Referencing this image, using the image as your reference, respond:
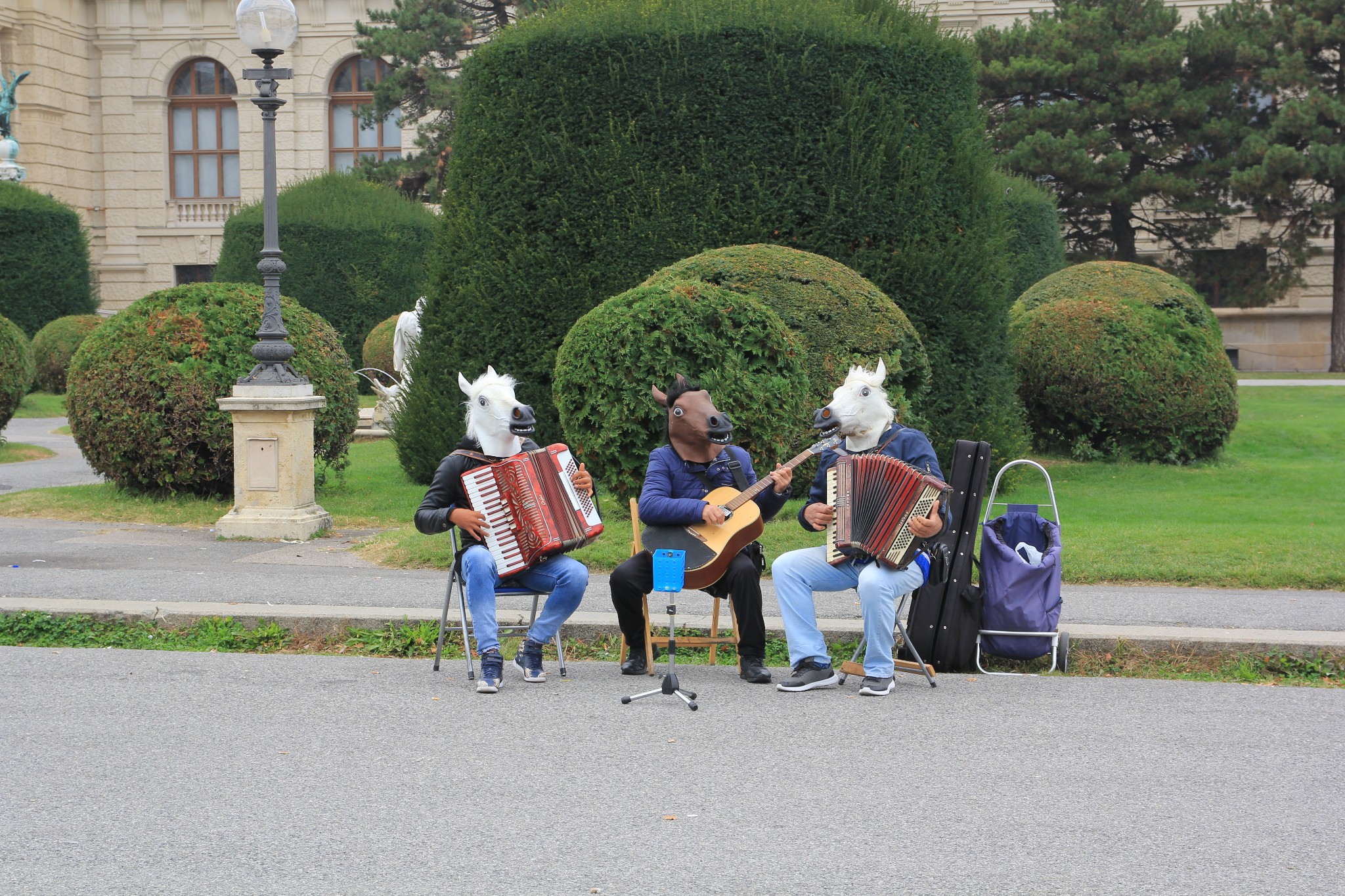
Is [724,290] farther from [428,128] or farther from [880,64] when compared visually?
[428,128]

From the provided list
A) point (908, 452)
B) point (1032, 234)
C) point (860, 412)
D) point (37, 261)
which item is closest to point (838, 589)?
point (908, 452)

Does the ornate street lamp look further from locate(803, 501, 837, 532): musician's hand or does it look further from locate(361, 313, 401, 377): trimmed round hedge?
locate(361, 313, 401, 377): trimmed round hedge

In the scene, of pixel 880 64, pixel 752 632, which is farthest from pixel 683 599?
pixel 880 64

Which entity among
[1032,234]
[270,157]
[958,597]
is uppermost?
[1032,234]

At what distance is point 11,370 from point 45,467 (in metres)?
1.96

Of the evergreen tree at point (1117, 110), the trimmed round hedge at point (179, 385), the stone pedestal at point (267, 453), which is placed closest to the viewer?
the stone pedestal at point (267, 453)

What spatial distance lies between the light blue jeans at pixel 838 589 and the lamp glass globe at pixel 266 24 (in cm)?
746

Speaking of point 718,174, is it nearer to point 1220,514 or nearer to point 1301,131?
point 1220,514

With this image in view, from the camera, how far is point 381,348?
2531 cm

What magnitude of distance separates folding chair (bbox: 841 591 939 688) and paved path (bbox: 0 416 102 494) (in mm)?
10616

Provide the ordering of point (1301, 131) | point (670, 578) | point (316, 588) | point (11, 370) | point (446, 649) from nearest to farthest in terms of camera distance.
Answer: point (670, 578)
point (446, 649)
point (316, 588)
point (11, 370)
point (1301, 131)

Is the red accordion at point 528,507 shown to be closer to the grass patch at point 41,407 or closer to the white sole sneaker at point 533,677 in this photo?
the white sole sneaker at point 533,677

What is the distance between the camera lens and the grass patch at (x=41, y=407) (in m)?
25.6

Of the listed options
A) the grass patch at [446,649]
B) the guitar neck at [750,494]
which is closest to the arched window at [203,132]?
the grass patch at [446,649]
